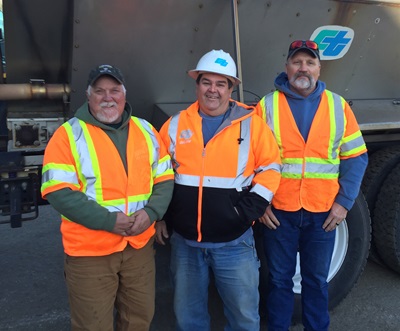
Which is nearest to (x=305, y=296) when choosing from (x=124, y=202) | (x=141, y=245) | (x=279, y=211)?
(x=279, y=211)

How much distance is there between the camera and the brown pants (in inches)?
80.5

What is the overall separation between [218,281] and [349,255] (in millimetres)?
1277

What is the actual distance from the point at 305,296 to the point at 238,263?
2.03 feet

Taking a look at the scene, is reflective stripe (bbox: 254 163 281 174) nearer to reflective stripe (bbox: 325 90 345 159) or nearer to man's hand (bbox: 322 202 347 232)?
reflective stripe (bbox: 325 90 345 159)

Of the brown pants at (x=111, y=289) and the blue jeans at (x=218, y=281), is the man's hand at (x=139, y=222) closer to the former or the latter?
the brown pants at (x=111, y=289)

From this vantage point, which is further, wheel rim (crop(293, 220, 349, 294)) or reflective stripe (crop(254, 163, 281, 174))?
wheel rim (crop(293, 220, 349, 294))

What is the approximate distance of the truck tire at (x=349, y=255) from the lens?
3.01 m

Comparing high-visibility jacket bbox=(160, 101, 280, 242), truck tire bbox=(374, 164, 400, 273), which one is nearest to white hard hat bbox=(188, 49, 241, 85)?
high-visibility jacket bbox=(160, 101, 280, 242)

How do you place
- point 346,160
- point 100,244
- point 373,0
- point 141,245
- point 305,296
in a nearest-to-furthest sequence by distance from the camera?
point 100,244 < point 141,245 < point 346,160 < point 305,296 < point 373,0

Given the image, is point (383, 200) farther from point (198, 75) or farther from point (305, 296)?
point (198, 75)

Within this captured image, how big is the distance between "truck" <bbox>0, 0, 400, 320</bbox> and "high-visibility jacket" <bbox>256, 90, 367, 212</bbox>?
43 cm

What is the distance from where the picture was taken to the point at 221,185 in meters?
2.13

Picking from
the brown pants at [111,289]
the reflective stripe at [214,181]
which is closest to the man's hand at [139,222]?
the brown pants at [111,289]

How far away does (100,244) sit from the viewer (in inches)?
79.1
